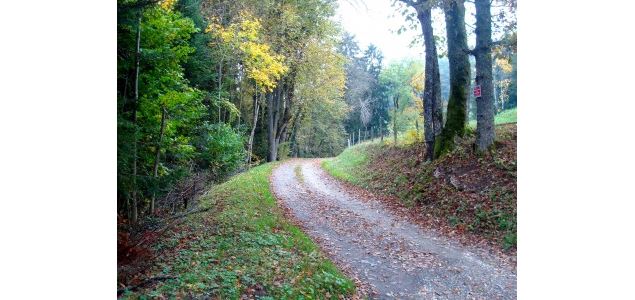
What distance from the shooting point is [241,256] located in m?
3.73

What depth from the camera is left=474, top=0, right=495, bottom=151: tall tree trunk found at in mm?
3193

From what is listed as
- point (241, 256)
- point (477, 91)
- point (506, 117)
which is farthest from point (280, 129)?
point (506, 117)

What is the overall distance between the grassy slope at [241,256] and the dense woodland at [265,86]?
0.48 metres

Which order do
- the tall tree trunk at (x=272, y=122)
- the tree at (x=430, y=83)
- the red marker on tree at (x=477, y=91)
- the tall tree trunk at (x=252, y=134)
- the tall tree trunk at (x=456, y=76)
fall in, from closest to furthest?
1. the red marker on tree at (x=477, y=91)
2. the tall tree trunk at (x=456, y=76)
3. the tree at (x=430, y=83)
4. the tall tree trunk at (x=252, y=134)
5. the tall tree trunk at (x=272, y=122)

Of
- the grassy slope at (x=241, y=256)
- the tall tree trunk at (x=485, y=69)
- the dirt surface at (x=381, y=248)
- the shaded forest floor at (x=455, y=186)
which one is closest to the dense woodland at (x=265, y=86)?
the tall tree trunk at (x=485, y=69)

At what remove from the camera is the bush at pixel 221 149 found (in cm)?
440

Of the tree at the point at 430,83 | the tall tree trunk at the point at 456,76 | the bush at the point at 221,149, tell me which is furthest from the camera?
the bush at the point at 221,149

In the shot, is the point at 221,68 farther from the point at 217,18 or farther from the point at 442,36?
the point at 442,36

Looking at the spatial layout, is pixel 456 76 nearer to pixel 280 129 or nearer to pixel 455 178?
pixel 455 178

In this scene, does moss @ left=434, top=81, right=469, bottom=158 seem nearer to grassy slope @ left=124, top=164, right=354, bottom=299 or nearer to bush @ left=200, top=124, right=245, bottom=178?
grassy slope @ left=124, top=164, right=354, bottom=299

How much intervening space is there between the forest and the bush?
0.06ft

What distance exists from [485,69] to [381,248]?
2287mm

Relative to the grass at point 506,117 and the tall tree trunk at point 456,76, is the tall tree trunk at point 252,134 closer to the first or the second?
the tall tree trunk at point 456,76
